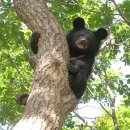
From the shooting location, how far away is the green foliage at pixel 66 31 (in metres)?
6.75

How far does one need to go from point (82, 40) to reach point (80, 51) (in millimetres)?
186

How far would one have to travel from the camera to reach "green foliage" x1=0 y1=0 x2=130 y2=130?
6.75m

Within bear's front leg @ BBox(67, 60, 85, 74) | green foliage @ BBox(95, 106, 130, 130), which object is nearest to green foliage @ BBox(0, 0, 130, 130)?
green foliage @ BBox(95, 106, 130, 130)

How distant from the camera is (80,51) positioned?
4.95 metres

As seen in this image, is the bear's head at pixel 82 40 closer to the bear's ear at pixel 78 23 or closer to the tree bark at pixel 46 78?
the bear's ear at pixel 78 23

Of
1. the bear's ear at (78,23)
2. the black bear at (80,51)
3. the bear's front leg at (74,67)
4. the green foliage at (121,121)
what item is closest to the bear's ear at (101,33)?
the black bear at (80,51)

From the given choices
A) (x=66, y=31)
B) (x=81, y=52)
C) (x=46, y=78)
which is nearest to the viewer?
(x=46, y=78)

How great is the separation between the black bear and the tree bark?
23 centimetres

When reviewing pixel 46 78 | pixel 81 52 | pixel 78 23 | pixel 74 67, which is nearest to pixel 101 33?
pixel 78 23

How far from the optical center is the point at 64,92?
3.30 metres

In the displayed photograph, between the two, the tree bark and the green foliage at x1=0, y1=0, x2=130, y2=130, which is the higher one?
the green foliage at x1=0, y1=0, x2=130, y2=130

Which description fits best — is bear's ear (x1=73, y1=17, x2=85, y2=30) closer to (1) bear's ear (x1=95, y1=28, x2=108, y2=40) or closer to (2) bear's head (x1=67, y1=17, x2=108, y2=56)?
(2) bear's head (x1=67, y1=17, x2=108, y2=56)

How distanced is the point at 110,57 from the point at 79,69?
4.29 m

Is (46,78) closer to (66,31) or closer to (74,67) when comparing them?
(74,67)
